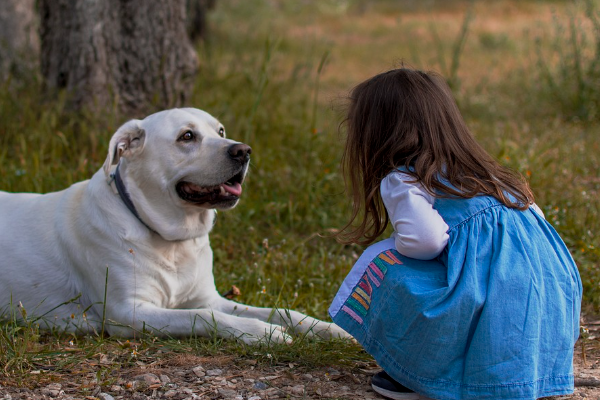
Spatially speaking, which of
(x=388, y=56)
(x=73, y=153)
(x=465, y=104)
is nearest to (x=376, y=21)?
(x=388, y=56)

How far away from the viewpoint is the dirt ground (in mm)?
2492

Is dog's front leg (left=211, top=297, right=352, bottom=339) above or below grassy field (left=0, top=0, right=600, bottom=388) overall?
below

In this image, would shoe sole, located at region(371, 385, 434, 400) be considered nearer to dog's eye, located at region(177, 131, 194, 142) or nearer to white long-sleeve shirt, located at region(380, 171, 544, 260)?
white long-sleeve shirt, located at region(380, 171, 544, 260)

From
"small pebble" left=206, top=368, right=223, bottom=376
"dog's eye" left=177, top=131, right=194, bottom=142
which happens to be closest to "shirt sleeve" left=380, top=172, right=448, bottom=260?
"small pebble" left=206, top=368, right=223, bottom=376

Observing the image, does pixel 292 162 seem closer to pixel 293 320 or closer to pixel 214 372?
pixel 293 320

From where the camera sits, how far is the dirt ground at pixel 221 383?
8.18 ft

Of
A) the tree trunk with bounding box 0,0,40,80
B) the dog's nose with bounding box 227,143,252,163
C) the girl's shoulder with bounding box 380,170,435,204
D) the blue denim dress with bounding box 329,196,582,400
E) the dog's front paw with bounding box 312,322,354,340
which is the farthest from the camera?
the tree trunk with bounding box 0,0,40,80

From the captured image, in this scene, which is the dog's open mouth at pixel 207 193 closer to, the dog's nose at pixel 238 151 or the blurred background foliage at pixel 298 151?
the dog's nose at pixel 238 151

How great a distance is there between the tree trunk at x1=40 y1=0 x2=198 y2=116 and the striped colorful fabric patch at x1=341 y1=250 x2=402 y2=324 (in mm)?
3024

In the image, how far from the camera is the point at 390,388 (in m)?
2.53

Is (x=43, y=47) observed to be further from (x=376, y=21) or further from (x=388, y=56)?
(x=376, y=21)

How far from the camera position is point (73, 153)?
4875 millimetres

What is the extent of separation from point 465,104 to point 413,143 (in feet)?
16.5

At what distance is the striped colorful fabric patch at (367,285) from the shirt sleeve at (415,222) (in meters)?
0.08
